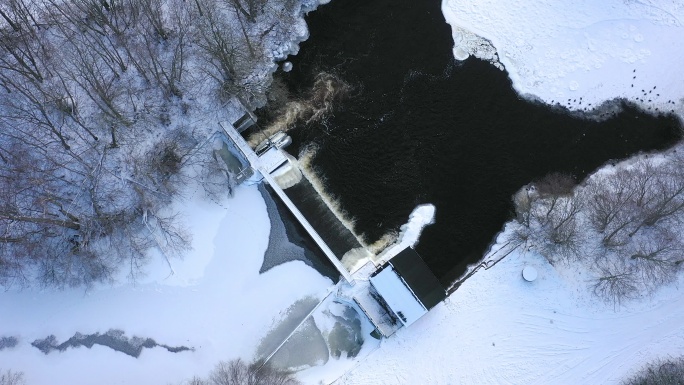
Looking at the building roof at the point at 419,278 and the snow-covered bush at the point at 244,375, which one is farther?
the building roof at the point at 419,278

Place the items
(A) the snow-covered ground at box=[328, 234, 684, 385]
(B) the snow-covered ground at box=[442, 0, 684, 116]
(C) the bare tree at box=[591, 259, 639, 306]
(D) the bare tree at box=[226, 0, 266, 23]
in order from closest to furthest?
(A) the snow-covered ground at box=[328, 234, 684, 385]
(C) the bare tree at box=[591, 259, 639, 306]
(D) the bare tree at box=[226, 0, 266, 23]
(B) the snow-covered ground at box=[442, 0, 684, 116]

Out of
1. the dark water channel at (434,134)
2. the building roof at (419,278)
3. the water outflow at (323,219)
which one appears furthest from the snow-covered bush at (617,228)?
the water outflow at (323,219)

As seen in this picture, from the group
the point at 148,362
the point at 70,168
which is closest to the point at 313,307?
the point at 148,362

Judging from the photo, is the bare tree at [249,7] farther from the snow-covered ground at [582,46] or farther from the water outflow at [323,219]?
the snow-covered ground at [582,46]

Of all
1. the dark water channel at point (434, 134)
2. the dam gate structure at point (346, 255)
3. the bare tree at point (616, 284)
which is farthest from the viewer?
the dark water channel at point (434, 134)

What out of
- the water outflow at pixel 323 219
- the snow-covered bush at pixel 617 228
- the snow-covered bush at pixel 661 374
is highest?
the water outflow at pixel 323 219

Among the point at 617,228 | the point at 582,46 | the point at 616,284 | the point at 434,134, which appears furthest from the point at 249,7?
the point at 616,284

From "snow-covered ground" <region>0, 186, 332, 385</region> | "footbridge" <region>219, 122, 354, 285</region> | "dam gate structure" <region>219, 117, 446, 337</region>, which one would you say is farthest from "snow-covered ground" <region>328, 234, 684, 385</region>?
"snow-covered ground" <region>0, 186, 332, 385</region>

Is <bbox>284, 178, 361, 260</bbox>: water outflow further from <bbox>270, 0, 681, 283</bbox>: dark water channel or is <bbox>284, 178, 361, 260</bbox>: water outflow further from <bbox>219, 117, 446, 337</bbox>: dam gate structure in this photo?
<bbox>270, 0, 681, 283</bbox>: dark water channel
